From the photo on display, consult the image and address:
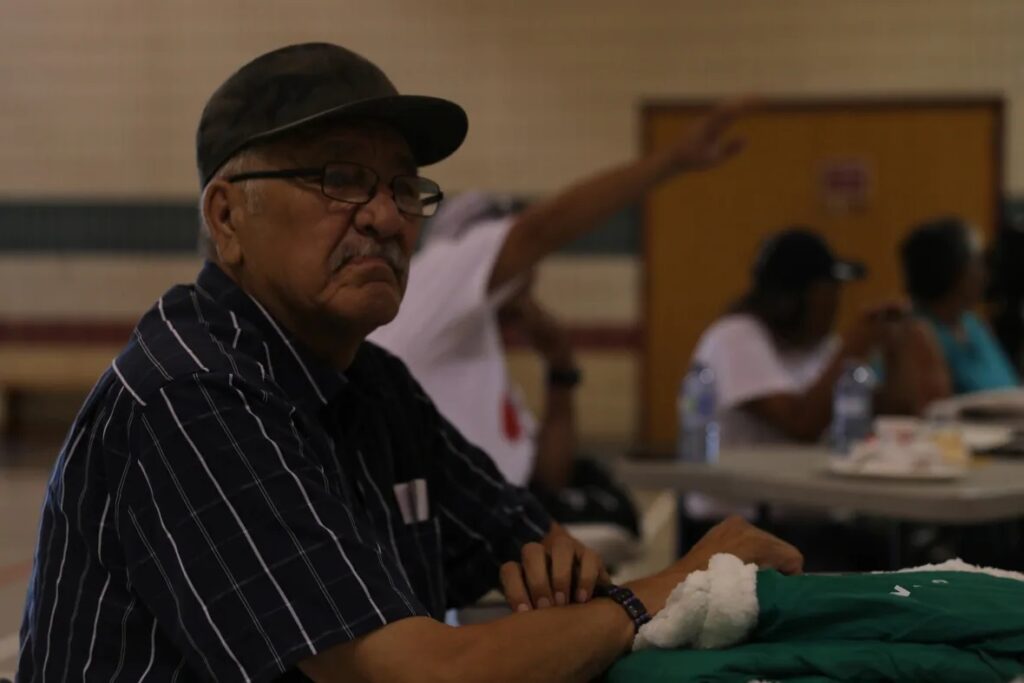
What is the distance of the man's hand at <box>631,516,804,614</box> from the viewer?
1.50 meters

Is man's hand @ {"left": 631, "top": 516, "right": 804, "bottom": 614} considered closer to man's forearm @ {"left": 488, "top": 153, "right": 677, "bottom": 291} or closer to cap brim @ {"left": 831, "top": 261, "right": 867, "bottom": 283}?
man's forearm @ {"left": 488, "top": 153, "right": 677, "bottom": 291}

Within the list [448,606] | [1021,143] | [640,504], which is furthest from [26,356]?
[448,606]

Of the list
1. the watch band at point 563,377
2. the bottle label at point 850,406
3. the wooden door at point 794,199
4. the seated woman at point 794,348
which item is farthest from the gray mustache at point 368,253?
the wooden door at point 794,199

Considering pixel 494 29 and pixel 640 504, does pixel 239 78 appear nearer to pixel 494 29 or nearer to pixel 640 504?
pixel 640 504

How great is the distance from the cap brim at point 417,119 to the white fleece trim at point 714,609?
23.2 inches

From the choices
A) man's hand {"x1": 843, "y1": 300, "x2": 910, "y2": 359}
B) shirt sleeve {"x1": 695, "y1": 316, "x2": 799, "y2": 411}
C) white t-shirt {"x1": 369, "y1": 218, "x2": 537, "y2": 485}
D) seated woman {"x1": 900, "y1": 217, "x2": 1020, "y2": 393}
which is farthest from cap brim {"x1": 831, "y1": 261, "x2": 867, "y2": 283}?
white t-shirt {"x1": 369, "y1": 218, "x2": 537, "y2": 485}

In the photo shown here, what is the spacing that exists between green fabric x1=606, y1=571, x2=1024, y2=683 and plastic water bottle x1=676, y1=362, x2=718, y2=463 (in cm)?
232

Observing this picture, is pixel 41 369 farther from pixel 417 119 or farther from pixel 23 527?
pixel 417 119

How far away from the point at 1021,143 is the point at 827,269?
5.72 metres

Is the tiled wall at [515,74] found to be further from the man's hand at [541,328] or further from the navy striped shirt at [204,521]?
the navy striped shirt at [204,521]

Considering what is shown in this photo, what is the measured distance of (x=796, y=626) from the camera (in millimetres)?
1223

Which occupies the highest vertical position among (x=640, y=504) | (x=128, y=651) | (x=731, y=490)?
(x=128, y=651)

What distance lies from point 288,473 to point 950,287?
3.82 meters

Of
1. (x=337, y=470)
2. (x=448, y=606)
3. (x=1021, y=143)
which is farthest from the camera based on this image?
(x=1021, y=143)
